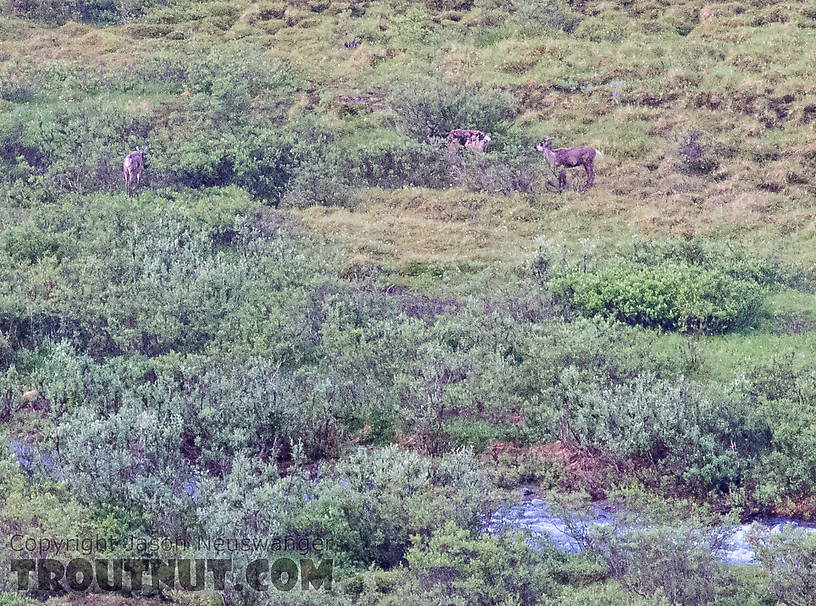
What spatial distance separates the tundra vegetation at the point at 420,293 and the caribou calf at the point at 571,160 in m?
0.30

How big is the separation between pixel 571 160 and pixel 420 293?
5.35 meters

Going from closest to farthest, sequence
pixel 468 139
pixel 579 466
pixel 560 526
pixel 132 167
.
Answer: pixel 560 526 → pixel 579 466 → pixel 132 167 → pixel 468 139

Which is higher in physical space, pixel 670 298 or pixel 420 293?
pixel 670 298

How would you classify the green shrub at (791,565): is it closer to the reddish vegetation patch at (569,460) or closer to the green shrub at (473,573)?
the green shrub at (473,573)

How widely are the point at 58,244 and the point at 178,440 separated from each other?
22.2 ft

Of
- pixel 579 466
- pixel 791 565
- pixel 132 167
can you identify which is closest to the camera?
pixel 791 565

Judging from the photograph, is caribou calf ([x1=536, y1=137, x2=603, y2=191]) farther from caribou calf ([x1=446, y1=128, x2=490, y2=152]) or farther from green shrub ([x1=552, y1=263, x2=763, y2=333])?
green shrub ([x1=552, y1=263, x2=763, y2=333])

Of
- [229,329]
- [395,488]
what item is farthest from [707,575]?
[229,329]

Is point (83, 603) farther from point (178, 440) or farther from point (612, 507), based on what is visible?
point (612, 507)

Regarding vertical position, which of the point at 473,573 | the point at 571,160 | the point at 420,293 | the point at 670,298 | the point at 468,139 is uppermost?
the point at 468,139

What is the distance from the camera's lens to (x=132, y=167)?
67.8ft

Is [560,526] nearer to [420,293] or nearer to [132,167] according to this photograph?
[420,293]

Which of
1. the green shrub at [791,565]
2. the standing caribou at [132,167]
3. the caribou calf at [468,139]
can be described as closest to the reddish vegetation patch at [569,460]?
the green shrub at [791,565]

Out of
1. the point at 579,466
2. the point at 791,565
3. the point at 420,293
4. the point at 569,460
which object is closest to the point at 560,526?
the point at 579,466
